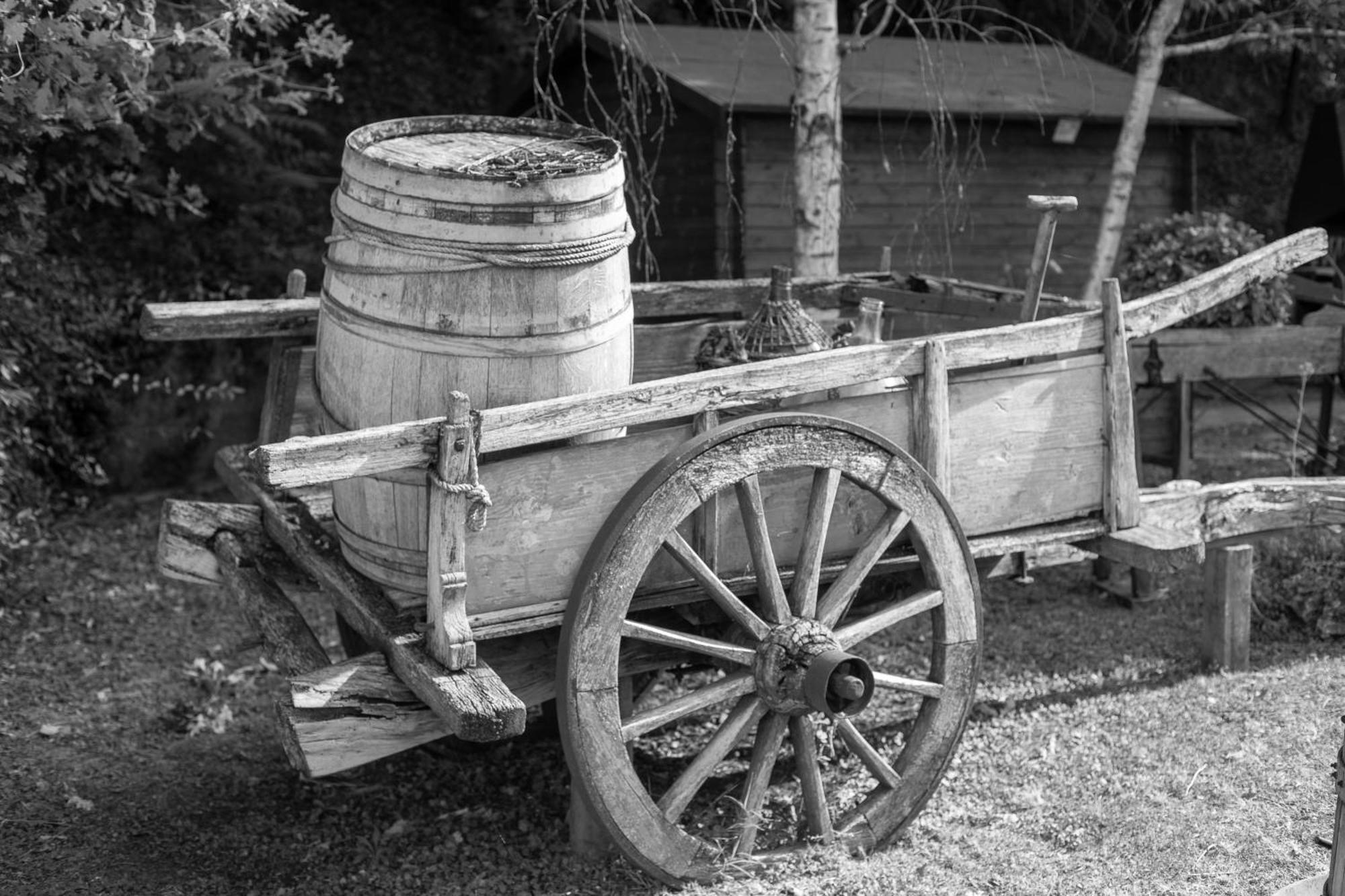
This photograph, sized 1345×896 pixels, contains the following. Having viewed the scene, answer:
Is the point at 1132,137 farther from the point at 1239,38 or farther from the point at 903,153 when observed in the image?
the point at 903,153

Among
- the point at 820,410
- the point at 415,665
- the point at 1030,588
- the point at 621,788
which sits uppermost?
the point at 820,410

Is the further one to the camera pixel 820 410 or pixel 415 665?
pixel 820 410

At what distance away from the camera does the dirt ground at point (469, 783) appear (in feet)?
11.5

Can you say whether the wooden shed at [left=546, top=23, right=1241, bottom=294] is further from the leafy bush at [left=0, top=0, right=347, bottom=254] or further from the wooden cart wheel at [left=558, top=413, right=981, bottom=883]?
the wooden cart wheel at [left=558, top=413, right=981, bottom=883]

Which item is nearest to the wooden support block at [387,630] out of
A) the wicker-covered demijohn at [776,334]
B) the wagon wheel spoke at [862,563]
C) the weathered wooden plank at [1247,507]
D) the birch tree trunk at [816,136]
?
the wagon wheel spoke at [862,563]

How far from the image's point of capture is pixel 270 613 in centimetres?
354

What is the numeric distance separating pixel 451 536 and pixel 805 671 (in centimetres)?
93

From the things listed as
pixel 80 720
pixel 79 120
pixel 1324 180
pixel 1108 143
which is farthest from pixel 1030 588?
pixel 1324 180

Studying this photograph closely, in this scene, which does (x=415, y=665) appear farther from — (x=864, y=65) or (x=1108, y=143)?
(x=1108, y=143)

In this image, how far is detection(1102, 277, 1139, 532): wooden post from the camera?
12.5 feet

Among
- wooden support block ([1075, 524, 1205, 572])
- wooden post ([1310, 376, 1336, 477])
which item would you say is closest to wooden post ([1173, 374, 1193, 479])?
wooden post ([1310, 376, 1336, 477])

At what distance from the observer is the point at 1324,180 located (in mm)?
10469

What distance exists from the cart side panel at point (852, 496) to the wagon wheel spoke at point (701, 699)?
28cm

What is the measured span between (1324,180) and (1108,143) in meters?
1.84
